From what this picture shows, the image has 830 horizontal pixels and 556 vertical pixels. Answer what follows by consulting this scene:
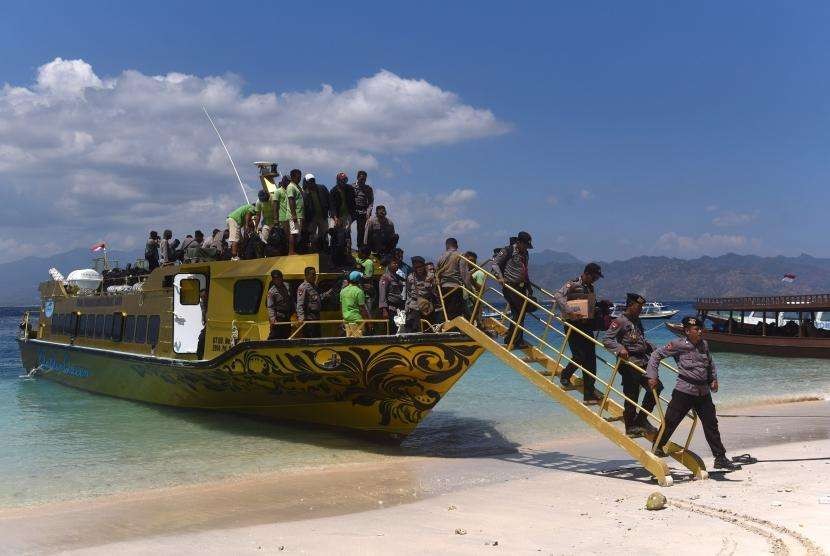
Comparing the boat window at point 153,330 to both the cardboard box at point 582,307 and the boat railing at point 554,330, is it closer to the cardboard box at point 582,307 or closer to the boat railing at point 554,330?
the boat railing at point 554,330

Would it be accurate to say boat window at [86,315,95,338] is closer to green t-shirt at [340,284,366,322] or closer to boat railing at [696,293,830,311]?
green t-shirt at [340,284,366,322]

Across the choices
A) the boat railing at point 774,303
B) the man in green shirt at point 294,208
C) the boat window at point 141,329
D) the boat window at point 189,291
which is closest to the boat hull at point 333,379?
the boat window at point 189,291

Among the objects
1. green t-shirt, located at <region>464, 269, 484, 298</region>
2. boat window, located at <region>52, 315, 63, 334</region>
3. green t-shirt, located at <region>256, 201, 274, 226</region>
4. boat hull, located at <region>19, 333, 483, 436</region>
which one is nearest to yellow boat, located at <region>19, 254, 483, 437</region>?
boat hull, located at <region>19, 333, 483, 436</region>

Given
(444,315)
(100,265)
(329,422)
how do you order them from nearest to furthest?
(444,315)
(329,422)
(100,265)

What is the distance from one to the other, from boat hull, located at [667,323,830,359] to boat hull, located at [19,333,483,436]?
1970cm

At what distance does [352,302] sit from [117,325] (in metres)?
8.77

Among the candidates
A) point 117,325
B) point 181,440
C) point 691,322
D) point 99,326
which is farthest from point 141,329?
point 691,322

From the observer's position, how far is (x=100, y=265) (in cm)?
2197

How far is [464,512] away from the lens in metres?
7.96

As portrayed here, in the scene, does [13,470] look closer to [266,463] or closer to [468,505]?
[266,463]

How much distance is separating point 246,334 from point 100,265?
11.1 metres

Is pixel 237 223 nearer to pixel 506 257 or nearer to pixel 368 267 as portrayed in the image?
pixel 368 267

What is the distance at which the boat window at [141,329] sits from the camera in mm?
16219

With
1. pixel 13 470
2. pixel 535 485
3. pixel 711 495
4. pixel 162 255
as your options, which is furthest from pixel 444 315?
pixel 162 255
